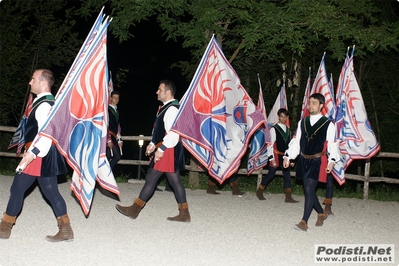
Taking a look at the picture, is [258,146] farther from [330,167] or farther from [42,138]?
[42,138]

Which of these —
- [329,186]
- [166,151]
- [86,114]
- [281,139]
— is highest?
[86,114]

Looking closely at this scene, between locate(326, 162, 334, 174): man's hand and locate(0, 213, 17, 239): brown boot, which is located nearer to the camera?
locate(0, 213, 17, 239): brown boot

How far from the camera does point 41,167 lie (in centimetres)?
549

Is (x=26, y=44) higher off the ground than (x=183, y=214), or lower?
higher

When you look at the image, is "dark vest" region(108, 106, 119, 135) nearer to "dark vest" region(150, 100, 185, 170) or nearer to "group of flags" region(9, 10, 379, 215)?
"group of flags" region(9, 10, 379, 215)

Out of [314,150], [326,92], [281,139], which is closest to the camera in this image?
[314,150]

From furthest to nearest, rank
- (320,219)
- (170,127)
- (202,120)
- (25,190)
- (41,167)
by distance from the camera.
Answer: (320,219) < (202,120) < (170,127) < (25,190) < (41,167)

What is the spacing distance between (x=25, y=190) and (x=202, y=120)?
2552 millimetres

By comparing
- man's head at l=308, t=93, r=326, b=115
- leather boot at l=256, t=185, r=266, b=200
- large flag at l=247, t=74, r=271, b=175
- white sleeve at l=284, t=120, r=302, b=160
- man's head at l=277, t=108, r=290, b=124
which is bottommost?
leather boot at l=256, t=185, r=266, b=200

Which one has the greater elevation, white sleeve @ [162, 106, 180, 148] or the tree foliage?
the tree foliage

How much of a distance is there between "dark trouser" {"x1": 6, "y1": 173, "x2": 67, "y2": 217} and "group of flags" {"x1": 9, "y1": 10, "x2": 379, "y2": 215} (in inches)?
9.3

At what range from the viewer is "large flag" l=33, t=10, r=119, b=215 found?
554cm

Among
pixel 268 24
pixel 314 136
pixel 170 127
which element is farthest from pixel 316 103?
pixel 268 24

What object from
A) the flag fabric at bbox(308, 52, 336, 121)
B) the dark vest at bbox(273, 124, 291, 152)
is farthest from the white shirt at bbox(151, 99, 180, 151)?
the dark vest at bbox(273, 124, 291, 152)
